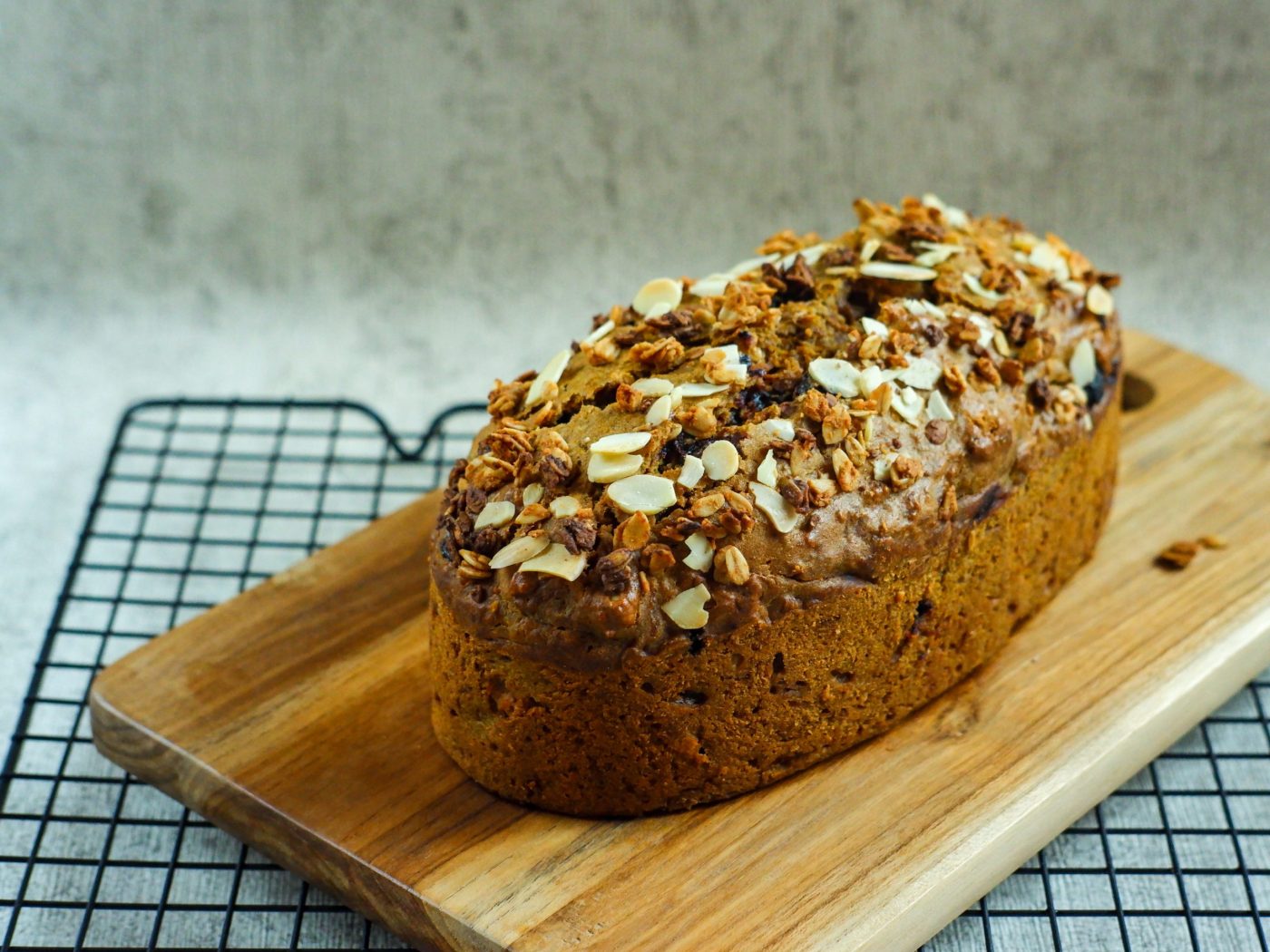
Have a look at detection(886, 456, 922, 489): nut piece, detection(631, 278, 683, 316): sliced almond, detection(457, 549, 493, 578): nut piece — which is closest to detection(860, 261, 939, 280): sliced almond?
detection(631, 278, 683, 316): sliced almond

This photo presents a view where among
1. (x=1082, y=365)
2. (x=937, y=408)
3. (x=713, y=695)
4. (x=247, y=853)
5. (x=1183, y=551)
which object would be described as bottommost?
(x=247, y=853)

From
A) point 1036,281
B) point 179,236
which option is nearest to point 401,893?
point 1036,281

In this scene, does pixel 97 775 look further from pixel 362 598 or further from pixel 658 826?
pixel 658 826

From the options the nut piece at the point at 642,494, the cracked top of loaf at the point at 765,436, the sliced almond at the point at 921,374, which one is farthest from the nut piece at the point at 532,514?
the sliced almond at the point at 921,374

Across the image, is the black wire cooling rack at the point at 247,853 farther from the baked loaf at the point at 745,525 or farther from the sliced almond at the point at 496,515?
the sliced almond at the point at 496,515

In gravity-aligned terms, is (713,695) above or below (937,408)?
below

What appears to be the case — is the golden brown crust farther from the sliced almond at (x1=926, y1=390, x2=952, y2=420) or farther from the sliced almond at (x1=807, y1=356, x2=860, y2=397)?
the sliced almond at (x1=807, y1=356, x2=860, y2=397)

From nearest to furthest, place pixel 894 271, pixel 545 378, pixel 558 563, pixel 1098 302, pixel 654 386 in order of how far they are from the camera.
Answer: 1. pixel 558 563
2. pixel 654 386
3. pixel 545 378
4. pixel 894 271
5. pixel 1098 302

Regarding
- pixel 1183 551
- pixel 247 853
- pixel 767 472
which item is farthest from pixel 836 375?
pixel 247 853

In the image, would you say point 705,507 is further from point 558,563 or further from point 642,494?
point 558,563
